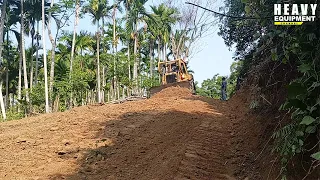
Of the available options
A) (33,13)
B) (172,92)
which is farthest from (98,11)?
(172,92)

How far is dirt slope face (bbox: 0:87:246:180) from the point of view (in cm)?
514

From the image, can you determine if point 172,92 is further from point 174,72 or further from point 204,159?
point 204,159

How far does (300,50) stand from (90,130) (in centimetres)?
541

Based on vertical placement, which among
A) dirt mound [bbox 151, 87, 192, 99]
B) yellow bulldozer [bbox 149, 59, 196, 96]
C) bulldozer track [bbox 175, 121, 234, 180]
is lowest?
bulldozer track [bbox 175, 121, 234, 180]

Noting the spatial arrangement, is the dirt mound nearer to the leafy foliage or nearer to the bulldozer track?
the bulldozer track

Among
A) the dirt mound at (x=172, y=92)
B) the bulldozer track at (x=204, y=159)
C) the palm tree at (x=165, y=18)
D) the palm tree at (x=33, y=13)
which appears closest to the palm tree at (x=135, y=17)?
the palm tree at (x=165, y=18)

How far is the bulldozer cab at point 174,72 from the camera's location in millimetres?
17359

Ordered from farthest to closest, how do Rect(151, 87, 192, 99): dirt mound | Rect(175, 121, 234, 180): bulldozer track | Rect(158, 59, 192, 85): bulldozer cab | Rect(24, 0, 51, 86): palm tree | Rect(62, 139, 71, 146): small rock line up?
Rect(24, 0, 51, 86): palm tree < Rect(158, 59, 192, 85): bulldozer cab < Rect(151, 87, 192, 99): dirt mound < Rect(62, 139, 71, 146): small rock < Rect(175, 121, 234, 180): bulldozer track

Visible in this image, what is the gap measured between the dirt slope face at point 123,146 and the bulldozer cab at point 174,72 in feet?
25.7

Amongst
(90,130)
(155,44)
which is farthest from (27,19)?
(90,130)

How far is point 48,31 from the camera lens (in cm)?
2192

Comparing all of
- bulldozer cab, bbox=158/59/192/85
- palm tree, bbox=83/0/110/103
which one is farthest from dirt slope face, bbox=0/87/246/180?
palm tree, bbox=83/0/110/103

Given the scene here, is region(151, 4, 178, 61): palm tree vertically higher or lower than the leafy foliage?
higher

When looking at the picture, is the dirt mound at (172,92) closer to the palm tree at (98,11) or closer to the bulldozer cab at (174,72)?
the bulldozer cab at (174,72)
